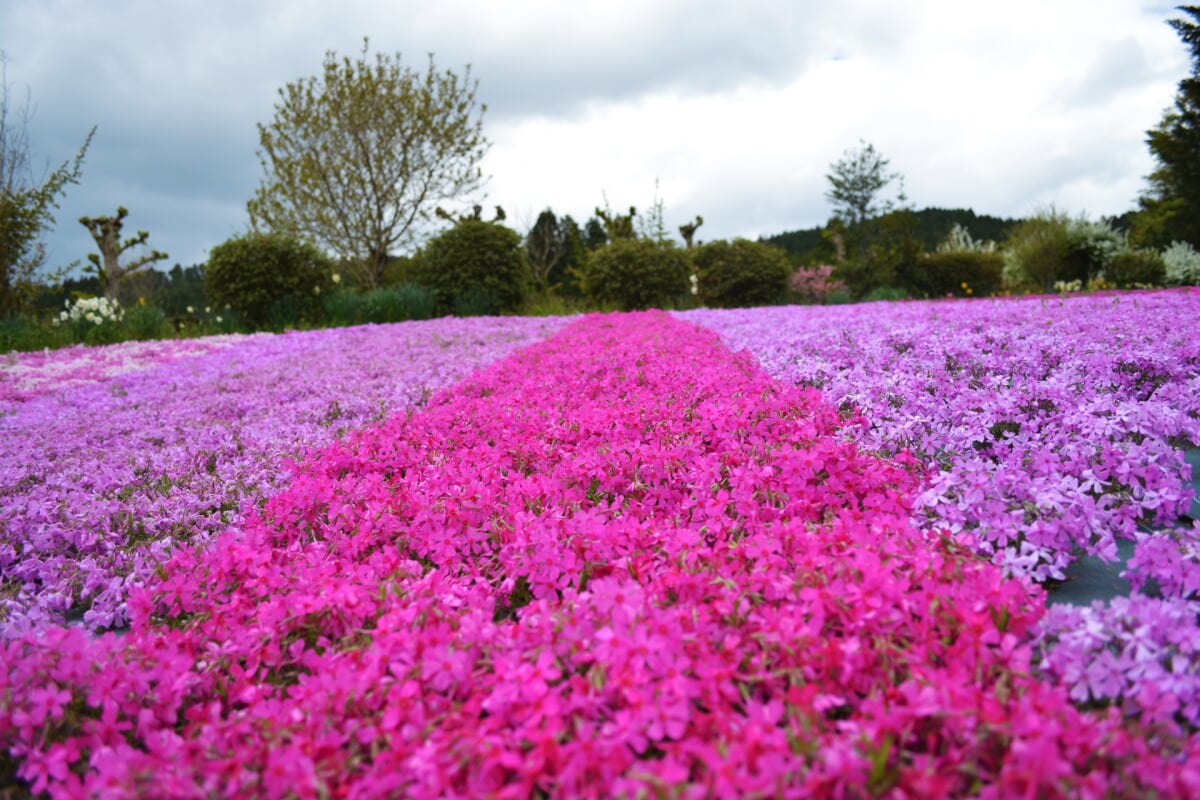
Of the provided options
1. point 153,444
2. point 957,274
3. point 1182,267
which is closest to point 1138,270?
point 1182,267

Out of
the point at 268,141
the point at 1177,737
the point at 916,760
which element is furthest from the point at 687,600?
the point at 268,141

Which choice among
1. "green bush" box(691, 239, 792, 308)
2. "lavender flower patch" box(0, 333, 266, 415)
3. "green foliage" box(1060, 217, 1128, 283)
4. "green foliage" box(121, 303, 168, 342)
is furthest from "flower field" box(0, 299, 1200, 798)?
"green foliage" box(1060, 217, 1128, 283)

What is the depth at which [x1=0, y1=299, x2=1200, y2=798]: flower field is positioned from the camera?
124cm

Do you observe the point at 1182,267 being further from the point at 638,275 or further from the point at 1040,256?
the point at 638,275

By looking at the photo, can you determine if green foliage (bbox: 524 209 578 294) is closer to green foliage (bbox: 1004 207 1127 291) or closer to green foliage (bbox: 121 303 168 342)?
green foliage (bbox: 1004 207 1127 291)

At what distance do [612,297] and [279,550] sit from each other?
16177 mm

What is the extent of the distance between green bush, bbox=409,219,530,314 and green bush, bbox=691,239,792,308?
5.49 metres

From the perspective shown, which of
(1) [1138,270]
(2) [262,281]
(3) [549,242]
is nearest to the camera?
(2) [262,281]

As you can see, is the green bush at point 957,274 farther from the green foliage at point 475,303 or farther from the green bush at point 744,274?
the green foliage at point 475,303

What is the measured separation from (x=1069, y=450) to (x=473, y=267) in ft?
48.8

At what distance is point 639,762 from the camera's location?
1233 mm

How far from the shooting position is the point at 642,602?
165 centimetres

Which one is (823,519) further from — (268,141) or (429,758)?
(268,141)

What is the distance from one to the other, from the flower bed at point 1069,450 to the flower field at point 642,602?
14mm
